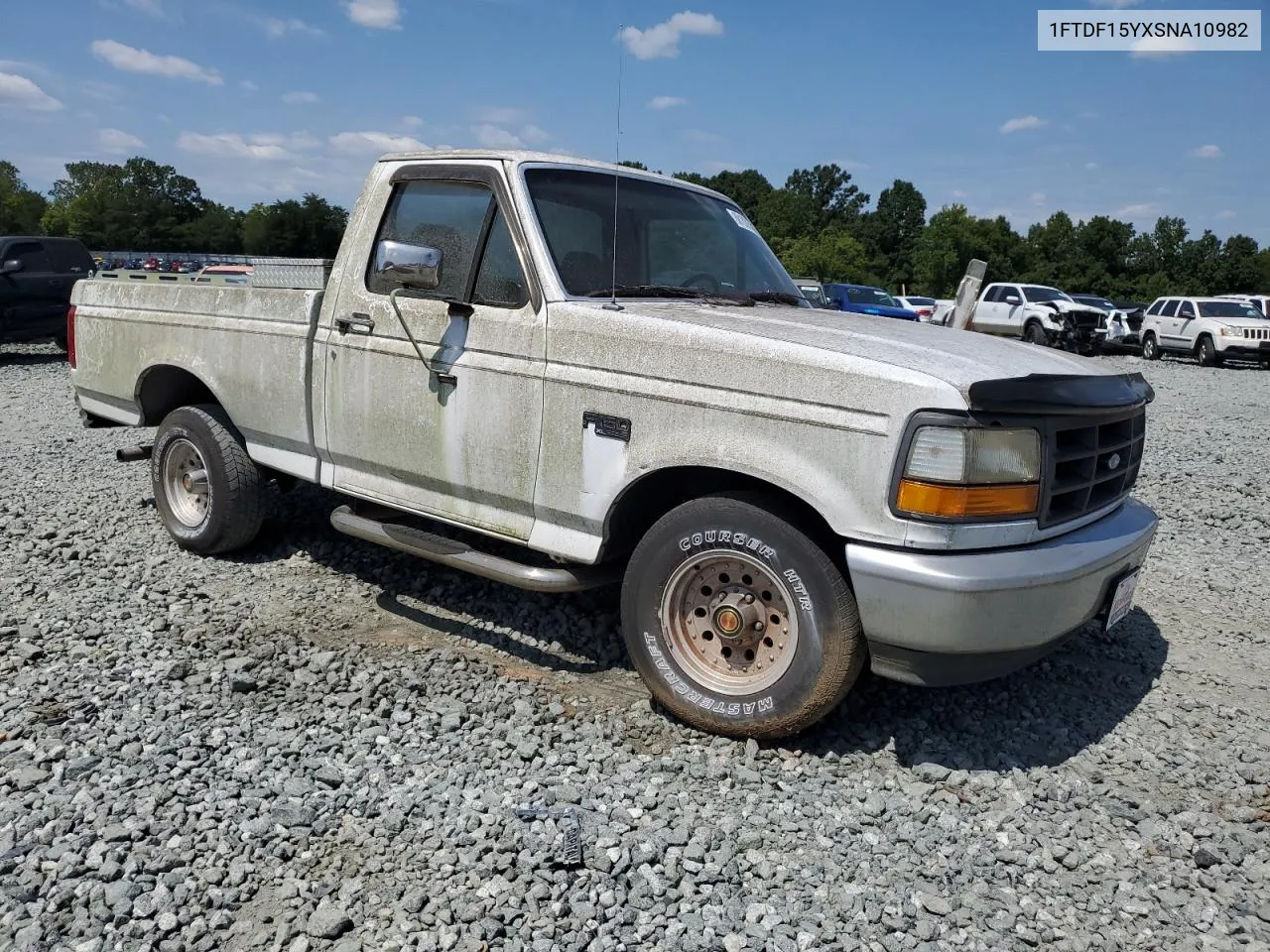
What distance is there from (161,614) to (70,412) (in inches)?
294

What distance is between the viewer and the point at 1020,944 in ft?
8.48

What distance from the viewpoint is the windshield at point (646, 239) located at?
4062 millimetres

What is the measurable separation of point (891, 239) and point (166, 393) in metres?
116

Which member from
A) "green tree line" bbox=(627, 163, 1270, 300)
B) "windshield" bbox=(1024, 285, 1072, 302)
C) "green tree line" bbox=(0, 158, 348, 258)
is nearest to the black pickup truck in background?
"windshield" bbox=(1024, 285, 1072, 302)

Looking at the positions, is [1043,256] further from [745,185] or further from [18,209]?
[18,209]

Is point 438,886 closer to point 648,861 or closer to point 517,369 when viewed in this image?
point 648,861

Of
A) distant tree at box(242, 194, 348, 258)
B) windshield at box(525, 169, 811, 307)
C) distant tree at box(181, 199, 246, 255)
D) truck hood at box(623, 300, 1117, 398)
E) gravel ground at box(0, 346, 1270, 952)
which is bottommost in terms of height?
gravel ground at box(0, 346, 1270, 952)

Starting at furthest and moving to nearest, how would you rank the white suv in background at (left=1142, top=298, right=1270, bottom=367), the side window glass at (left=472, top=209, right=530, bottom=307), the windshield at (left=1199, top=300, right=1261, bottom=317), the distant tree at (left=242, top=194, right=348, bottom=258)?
the distant tree at (left=242, top=194, right=348, bottom=258) < the windshield at (left=1199, top=300, right=1261, bottom=317) < the white suv in background at (left=1142, top=298, right=1270, bottom=367) < the side window glass at (left=472, top=209, right=530, bottom=307)

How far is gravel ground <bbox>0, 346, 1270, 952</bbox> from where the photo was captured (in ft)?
8.64

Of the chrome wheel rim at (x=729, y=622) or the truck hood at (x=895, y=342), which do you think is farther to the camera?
the chrome wheel rim at (x=729, y=622)

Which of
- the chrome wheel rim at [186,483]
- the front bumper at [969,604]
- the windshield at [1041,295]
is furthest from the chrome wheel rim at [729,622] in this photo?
the windshield at [1041,295]

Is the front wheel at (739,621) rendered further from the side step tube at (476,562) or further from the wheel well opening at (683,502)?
the side step tube at (476,562)

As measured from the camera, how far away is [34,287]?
1534cm

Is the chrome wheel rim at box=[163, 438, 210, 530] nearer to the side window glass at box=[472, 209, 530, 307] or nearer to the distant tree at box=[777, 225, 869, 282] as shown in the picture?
the side window glass at box=[472, 209, 530, 307]
